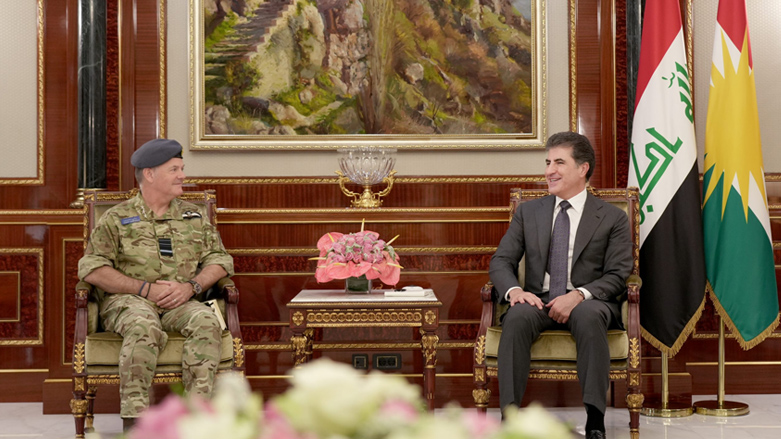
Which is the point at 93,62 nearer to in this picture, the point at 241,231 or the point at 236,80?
the point at 236,80

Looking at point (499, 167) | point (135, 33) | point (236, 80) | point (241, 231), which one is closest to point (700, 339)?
point (499, 167)

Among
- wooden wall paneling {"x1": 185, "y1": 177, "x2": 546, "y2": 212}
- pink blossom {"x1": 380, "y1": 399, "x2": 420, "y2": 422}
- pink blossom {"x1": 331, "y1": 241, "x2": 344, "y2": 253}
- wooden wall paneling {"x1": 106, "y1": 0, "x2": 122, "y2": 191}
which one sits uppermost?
wooden wall paneling {"x1": 106, "y1": 0, "x2": 122, "y2": 191}

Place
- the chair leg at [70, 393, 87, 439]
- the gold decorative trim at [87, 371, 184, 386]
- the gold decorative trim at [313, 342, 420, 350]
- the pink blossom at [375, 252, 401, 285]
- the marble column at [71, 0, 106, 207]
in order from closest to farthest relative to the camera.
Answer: the gold decorative trim at [87, 371, 184, 386]
the chair leg at [70, 393, 87, 439]
the pink blossom at [375, 252, 401, 285]
the gold decorative trim at [313, 342, 420, 350]
the marble column at [71, 0, 106, 207]

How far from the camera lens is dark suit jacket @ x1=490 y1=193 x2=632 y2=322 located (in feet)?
11.7

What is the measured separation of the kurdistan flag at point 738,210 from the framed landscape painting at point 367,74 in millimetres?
1006

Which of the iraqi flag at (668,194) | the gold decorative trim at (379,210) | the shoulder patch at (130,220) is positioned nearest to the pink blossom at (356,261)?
the gold decorative trim at (379,210)

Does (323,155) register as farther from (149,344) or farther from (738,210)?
(738,210)

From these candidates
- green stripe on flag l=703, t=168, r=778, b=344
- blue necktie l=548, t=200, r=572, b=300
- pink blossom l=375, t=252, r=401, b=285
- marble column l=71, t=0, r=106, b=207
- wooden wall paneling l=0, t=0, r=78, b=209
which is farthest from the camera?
wooden wall paneling l=0, t=0, r=78, b=209

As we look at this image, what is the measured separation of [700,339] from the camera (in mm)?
4578

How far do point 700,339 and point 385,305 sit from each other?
2166 mm

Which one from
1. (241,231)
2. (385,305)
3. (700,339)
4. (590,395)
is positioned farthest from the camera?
(700,339)

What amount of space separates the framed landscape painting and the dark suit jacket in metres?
1.03

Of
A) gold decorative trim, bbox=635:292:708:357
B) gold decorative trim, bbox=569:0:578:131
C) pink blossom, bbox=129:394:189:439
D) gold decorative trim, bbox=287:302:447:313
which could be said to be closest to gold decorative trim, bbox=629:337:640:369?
gold decorative trim, bbox=635:292:708:357

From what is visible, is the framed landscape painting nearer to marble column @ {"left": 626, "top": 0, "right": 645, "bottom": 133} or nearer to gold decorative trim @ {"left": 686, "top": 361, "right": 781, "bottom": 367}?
marble column @ {"left": 626, "top": 0, "right": 645, "bottom": 133}
